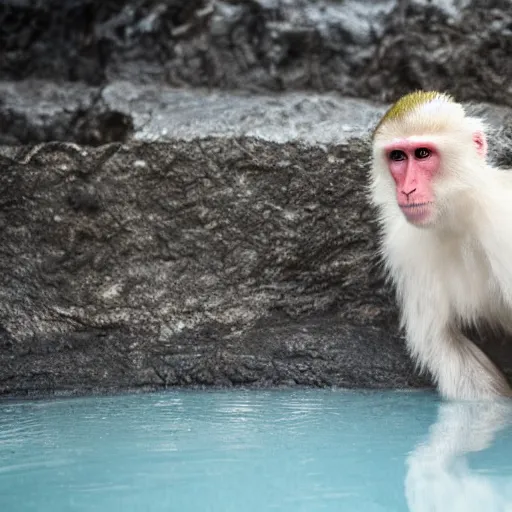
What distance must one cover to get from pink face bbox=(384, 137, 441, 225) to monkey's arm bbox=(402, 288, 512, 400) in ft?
1.63

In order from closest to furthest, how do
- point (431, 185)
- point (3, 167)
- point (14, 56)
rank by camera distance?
point (431, 185)
point (3, 167)
point (14, 56)

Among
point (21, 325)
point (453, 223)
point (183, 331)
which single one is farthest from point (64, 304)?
point (453, 223)

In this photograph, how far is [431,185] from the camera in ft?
13.0

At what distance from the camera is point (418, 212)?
3.89m

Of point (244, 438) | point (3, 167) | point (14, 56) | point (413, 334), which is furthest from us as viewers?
point (14, 56)

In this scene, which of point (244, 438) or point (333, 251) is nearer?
point (244, 438)

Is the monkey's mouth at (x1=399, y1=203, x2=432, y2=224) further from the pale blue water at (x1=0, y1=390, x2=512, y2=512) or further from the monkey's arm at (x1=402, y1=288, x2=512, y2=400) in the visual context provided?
the pale blue water at (x1=0, y1=390, x2=512, y2=512)

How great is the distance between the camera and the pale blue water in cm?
256

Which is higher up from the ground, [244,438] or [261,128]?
[261,128]

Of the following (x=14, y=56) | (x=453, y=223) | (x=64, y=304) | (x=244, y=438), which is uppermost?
(x=14, y=56)

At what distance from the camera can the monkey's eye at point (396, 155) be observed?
402cm

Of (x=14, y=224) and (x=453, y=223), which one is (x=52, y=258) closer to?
(x=14, y=224)

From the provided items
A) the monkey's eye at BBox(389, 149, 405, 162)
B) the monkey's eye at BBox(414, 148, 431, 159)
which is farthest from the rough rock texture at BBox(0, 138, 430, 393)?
the monkey's eye at BBox(414, 148, 431, 159)

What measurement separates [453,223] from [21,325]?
212cm
